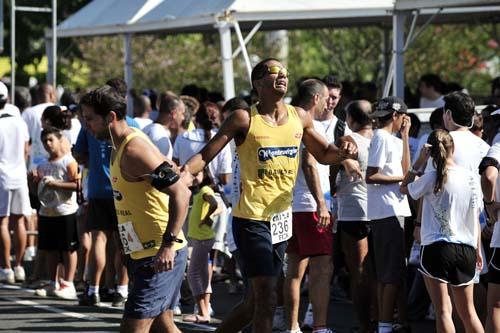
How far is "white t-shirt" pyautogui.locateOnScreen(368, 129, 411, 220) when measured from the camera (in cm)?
1017

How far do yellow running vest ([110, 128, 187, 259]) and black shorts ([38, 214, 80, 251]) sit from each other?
560cm

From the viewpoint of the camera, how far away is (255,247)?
8438 millimetres

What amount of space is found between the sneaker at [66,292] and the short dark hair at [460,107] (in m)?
5.52

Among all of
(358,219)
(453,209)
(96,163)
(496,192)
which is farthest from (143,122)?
(496,192)

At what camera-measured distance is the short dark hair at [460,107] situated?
8742mm

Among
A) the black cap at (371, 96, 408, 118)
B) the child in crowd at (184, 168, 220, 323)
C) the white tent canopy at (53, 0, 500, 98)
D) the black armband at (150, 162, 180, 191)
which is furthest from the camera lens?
the white tent canopy at (53, 0, 500, 98)

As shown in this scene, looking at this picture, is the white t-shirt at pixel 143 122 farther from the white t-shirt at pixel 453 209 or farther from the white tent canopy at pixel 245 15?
the white t-shirt at pixel 453 209

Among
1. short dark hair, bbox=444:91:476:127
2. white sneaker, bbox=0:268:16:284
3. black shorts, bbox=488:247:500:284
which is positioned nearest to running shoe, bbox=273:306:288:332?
black shorts, bbox=488:247:500:284

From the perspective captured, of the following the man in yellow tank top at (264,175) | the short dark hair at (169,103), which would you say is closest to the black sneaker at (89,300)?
the short dark hair at (169,103)

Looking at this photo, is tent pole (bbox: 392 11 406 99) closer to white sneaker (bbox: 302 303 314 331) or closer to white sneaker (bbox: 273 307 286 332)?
white sneaker (bbox: 302 303 314 331)

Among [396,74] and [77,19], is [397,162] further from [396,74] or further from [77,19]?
[77,19]

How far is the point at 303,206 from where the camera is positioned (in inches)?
403

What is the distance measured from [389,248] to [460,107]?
1.89 meters

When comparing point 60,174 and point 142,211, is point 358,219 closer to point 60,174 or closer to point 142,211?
point 142,211
